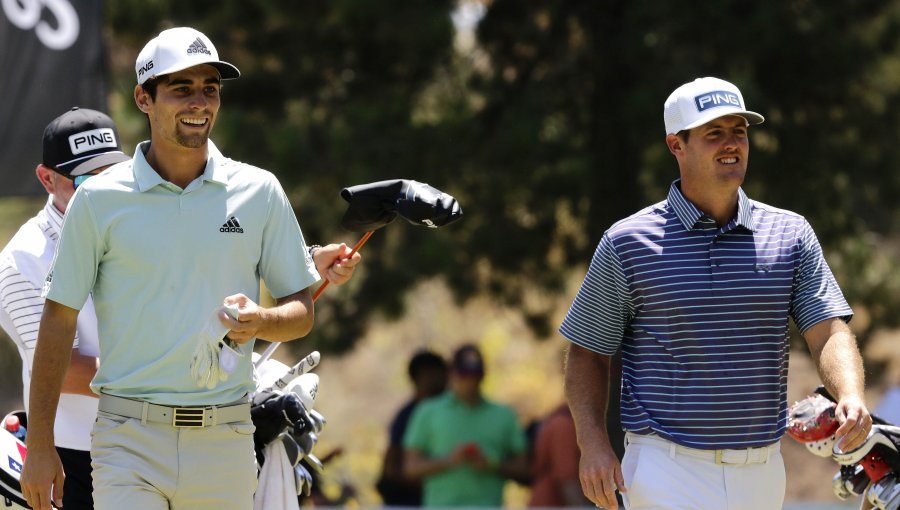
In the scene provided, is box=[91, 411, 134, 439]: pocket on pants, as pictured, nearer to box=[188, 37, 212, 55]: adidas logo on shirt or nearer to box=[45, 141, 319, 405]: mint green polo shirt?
box=[45, 141, 319, 405]: mint green polo shirt

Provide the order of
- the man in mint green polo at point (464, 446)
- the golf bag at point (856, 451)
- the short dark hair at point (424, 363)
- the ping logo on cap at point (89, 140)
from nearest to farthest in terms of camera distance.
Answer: the golf bag at point (856, 451)
the ping logo on cap at point (89, 140)
the man in mint green polo at point (464, 446)
the short dark hair at point (424, 363)

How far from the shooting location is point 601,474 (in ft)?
17.6

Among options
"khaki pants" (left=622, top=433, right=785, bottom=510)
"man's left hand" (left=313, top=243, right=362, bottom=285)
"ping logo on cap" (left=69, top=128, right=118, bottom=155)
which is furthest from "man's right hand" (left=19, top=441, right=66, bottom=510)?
"khaki pants" (left=622, top=433, right=785, bottom=510)

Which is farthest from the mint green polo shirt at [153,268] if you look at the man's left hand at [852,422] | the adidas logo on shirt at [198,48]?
the man's left hand at [852,422]

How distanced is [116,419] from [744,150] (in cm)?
255

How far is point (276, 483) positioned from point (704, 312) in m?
1.84

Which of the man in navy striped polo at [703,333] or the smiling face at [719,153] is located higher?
the smiling face at [719,153]

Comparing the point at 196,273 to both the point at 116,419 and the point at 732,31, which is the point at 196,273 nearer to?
the point at 116,419

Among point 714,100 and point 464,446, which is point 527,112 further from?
point 714,100

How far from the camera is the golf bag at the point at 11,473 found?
580cm

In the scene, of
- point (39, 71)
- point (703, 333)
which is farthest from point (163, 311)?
point (39, 71)

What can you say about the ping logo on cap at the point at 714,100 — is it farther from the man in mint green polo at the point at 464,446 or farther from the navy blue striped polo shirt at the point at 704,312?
the man in mint green polo at the point at 464,446

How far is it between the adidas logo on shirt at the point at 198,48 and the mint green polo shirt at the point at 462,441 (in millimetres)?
6333

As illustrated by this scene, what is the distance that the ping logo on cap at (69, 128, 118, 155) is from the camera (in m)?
6.11
